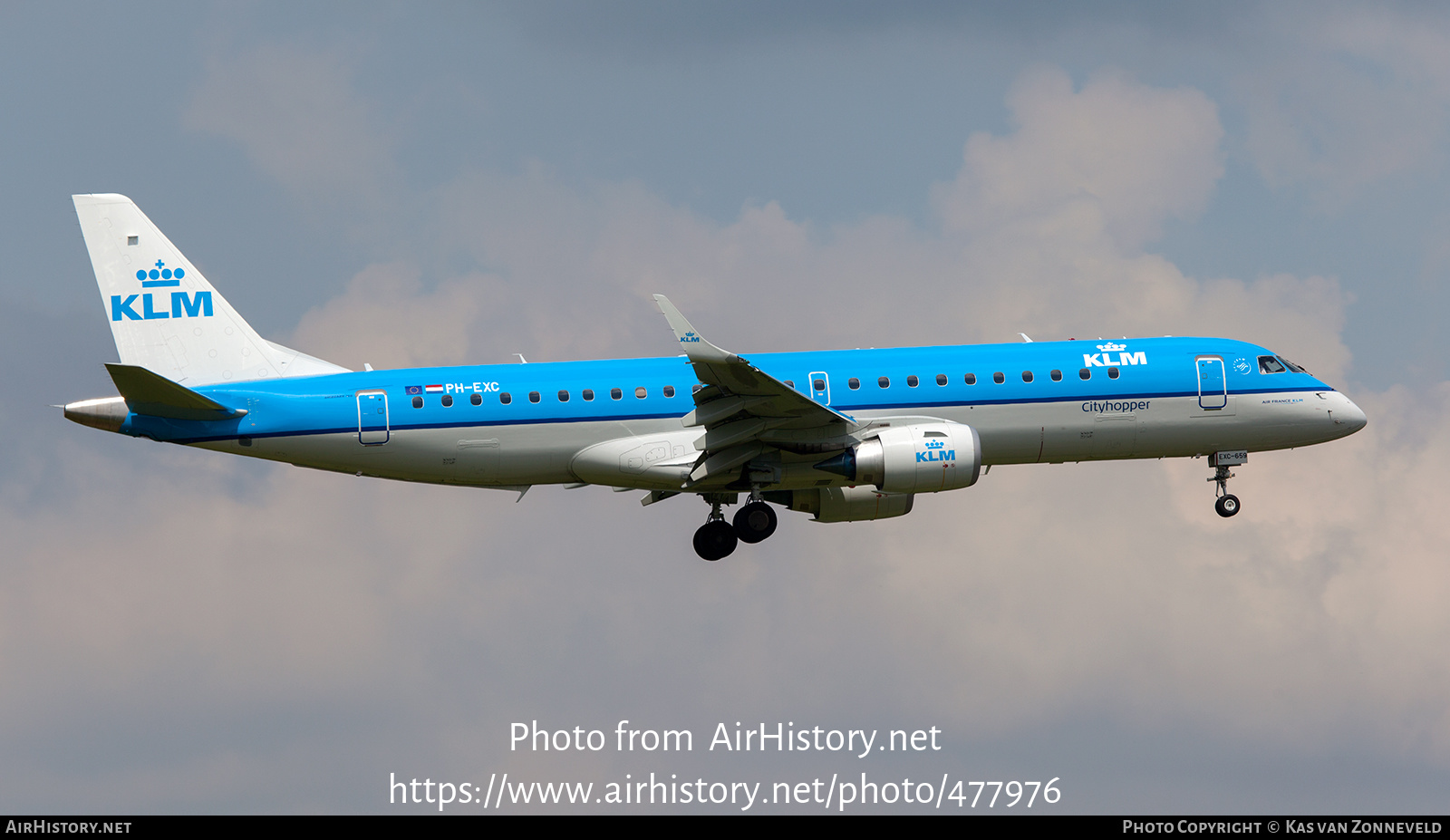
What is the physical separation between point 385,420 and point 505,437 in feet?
11.0

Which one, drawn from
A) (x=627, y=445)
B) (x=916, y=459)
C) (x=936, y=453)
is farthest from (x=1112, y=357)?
(x=627, y=445)

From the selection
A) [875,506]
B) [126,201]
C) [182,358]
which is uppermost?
[126,201]

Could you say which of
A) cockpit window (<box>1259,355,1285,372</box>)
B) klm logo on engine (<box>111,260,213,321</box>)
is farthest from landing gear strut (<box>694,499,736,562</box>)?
cockpit window (<box>1259,355,1285,372</box>)

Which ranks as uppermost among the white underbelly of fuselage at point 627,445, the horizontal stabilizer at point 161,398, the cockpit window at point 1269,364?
the cockpit window at point 1269,364

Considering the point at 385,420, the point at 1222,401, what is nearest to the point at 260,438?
the point at 385,420

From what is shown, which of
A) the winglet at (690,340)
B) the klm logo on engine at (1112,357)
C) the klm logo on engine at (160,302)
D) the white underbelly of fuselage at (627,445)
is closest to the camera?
the winglet at (690,340)

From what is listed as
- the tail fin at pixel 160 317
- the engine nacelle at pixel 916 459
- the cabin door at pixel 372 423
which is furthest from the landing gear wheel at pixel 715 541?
the tail fin at pixel 160 317

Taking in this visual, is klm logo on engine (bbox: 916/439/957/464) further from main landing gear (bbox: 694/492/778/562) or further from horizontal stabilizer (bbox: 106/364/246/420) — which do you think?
horizontal stabilizer (bbox: 106/364/246/420)

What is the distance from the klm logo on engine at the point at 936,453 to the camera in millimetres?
48938

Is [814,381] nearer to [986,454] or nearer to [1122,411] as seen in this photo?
[986,454]

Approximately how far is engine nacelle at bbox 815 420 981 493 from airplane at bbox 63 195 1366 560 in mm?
54

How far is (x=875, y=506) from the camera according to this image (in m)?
54.6

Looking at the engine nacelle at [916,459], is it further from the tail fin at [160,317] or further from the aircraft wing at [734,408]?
the tail fin at [160,317]

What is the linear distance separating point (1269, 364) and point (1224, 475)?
3569mm
